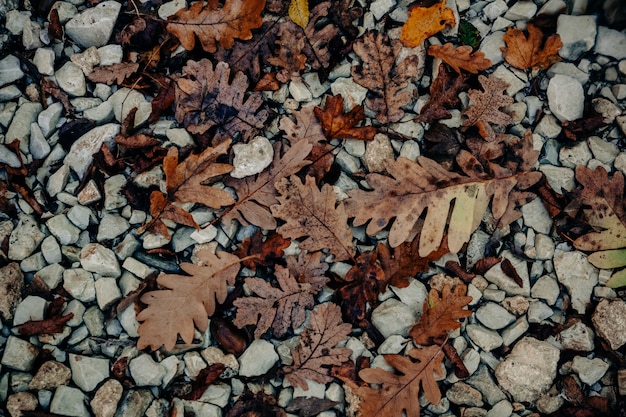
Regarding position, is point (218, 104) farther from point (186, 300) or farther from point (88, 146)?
point (186, 300)

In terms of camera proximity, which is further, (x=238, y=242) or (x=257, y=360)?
(x=238, y=242)

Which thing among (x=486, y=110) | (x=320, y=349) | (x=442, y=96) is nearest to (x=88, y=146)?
(x=320, y=349)

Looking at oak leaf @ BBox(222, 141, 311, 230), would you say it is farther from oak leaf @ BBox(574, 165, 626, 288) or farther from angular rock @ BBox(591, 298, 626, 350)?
angular rock @ BBox(591, 298, 626, 350)

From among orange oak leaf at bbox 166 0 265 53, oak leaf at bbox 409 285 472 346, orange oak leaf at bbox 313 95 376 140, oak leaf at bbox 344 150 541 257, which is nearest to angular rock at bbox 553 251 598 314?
oak leaf at bbox 344 150 541 257

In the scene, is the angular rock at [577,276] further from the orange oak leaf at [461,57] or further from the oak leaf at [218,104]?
the oak leaf at [218,104]

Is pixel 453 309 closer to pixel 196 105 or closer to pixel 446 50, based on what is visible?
pixel 446 50

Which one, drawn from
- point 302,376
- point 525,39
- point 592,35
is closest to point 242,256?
point 302,376

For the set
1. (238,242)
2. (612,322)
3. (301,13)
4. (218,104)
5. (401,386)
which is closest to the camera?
(401,386)
